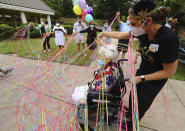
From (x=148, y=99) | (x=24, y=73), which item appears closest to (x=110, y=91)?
(x=148, y=99)

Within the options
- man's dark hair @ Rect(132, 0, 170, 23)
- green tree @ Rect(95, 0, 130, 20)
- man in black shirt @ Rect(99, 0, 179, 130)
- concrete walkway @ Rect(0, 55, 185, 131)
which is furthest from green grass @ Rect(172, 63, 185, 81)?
green tree @ Rect(95, 0, 130, 20)

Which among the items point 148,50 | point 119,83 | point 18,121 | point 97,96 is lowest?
point 18,121

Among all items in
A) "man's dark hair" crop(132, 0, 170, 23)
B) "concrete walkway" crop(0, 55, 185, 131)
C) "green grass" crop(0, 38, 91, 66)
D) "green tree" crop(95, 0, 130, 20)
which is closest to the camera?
"man's dark hair" crop(132, 0, 170, 23)

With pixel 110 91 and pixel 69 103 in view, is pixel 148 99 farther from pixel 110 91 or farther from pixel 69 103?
pixel 69 103

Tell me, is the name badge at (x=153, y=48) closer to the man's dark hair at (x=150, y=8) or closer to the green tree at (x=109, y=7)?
the man's dark hair at (x=150, y=8)

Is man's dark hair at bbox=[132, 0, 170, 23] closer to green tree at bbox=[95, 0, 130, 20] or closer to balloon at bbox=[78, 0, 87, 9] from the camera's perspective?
balloon at bbox=[78, 0, 87, 9]

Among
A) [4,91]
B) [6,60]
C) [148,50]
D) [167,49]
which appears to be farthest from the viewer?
[6,60]

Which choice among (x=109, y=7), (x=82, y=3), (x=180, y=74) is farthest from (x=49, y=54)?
(x=109, y=7)

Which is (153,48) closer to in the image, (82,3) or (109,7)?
(82,3)

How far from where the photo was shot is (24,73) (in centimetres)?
340

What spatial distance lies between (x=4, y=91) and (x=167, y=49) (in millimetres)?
3361

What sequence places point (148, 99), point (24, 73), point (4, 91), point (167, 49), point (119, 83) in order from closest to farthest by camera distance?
point (167, 49) → point (148, 99) → point (119, 83) → point (4, 91) → point (24, 73)

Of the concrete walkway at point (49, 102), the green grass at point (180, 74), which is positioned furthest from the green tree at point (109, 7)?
the concrete walkway at point (49, 102)

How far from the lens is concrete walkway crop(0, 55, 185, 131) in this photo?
177 cm
